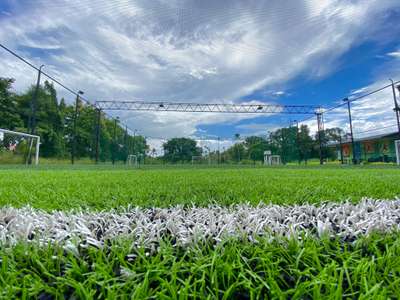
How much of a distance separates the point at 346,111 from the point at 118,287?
65.5ft

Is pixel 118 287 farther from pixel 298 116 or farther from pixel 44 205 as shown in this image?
pixel 298 116

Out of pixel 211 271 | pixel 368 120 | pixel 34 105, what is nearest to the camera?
pixel 211 271

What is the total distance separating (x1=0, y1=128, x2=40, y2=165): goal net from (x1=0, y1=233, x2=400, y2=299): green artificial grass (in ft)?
39.0

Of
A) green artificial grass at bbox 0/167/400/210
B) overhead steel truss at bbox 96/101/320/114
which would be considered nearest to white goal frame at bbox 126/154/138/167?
overhead steel truss at bbox 96/101/320/114

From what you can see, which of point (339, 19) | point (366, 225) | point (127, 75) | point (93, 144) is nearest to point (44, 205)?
point (366, 225)

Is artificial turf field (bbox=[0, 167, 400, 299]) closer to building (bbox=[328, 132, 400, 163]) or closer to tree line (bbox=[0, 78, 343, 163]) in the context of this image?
building (bbox=[328, 132, 400, 163])

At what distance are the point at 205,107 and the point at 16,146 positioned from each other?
13717 millimetres

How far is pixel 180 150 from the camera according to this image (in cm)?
2414

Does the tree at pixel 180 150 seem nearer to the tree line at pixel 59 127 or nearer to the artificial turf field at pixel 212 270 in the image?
the tree line at pixel 59 127

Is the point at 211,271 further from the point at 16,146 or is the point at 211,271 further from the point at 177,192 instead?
the point at 16,146

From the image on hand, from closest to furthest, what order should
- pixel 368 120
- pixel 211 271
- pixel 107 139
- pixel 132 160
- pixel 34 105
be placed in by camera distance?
pixel 211 271 < pixel 34 105 < pixel 368 120 < pixel 107 139 < pixel 132 160

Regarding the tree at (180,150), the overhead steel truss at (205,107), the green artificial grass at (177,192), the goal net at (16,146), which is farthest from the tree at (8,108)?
the green artificial grass at (177,192)

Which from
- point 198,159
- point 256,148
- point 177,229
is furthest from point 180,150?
point 177,229

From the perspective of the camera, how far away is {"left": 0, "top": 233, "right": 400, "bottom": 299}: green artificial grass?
18.2 inches
